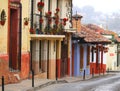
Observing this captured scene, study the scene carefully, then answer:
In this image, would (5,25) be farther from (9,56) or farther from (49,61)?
(49,61)

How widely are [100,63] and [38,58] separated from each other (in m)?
19.4

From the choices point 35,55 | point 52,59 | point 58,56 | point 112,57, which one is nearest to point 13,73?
point 35,55

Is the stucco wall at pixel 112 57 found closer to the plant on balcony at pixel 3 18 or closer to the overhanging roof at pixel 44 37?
the overhanging roof at pixel 44 37

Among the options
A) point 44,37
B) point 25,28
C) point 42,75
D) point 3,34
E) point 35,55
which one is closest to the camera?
point 3,34

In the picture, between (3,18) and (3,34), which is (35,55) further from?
(3,18)

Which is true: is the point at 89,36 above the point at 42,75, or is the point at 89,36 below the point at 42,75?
above

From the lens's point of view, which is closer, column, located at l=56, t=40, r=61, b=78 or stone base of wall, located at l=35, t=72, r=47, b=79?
stone base of wall, located at l=35, t=72, r=47, b=79

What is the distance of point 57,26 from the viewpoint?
36281 millimetres

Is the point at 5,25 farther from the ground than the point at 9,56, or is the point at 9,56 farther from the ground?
the point at 5,25

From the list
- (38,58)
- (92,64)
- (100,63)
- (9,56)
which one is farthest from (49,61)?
(100,63)

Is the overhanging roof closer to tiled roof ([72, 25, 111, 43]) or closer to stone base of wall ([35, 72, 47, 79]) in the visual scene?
stone base of wall ([35, 72, 47, 79])

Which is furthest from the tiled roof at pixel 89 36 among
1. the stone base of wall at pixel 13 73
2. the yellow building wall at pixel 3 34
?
the yellow building wall at pixel 3 34

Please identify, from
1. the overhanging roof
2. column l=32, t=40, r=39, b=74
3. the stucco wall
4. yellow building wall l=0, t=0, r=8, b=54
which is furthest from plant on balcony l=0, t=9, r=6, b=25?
the stucco wall

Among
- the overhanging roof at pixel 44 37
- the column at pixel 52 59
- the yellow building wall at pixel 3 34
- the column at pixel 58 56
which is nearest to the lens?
the yellow building wall at pixel 3 34
